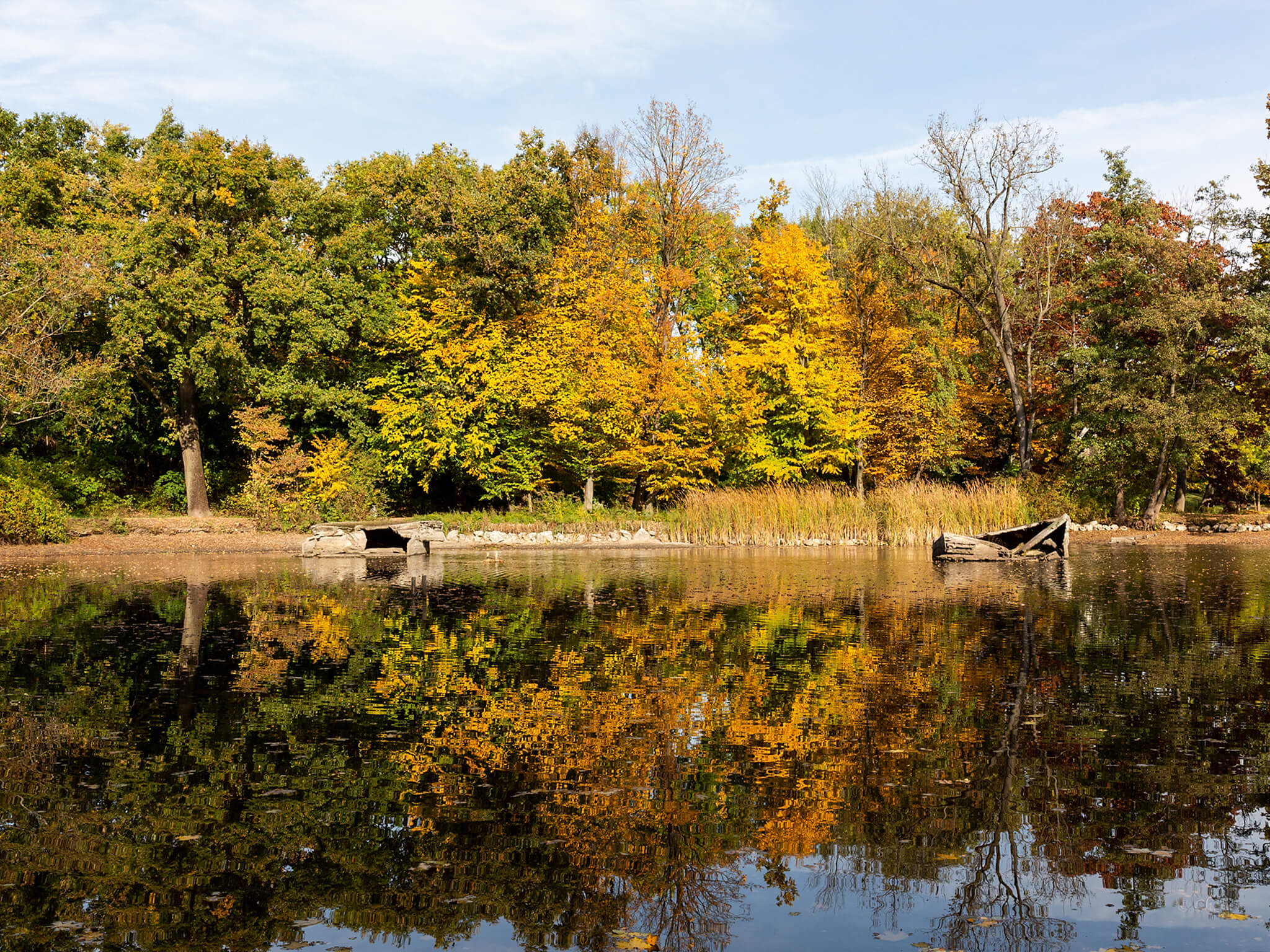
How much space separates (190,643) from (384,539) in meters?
16.4

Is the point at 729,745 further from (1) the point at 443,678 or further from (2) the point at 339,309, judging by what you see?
(2) the point at 339,309


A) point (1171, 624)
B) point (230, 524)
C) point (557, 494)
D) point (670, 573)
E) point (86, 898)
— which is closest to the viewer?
point (86, 898)

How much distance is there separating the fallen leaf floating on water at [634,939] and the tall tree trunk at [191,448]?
3464 cm

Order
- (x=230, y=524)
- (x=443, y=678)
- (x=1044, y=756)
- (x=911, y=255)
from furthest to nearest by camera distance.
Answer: (x=911, y=255)
(x=230, y=524)
(x=443, y=678)
(x=1044, y=756)

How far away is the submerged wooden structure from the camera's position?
24.8m

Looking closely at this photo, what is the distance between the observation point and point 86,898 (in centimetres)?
458

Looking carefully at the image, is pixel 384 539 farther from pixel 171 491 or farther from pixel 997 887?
pixel 997 887

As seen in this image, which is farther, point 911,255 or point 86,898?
point 911,255

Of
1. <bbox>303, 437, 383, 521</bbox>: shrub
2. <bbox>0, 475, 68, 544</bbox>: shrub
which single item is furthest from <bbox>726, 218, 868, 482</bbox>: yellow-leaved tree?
<bbox>0, 475, 68, 544</bbox>: shrub

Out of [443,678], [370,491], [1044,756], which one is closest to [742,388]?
[370,491]

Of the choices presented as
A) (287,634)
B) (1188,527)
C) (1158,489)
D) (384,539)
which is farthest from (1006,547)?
(287,634)

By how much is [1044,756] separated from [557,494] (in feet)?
105

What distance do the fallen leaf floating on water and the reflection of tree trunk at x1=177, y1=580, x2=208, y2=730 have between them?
4.65 metres

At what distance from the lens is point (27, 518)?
26828 millimetres
